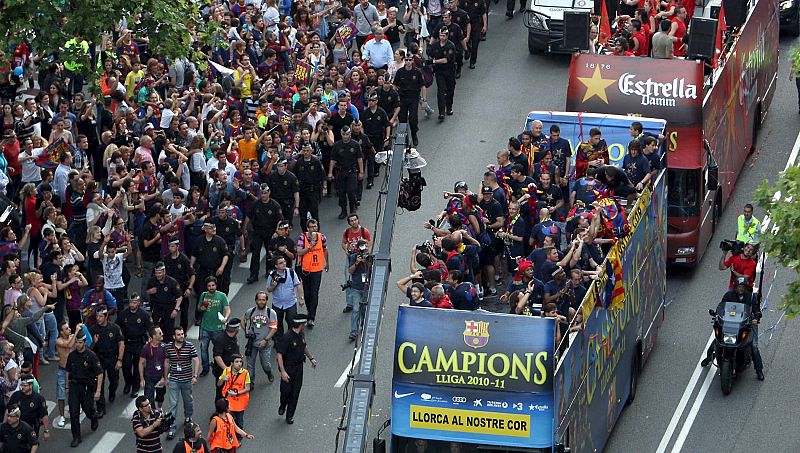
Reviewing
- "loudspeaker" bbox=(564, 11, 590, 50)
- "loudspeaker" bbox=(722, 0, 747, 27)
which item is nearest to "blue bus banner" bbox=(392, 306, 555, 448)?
"loudspeaker" bbox=(564, 11, 590, 50)

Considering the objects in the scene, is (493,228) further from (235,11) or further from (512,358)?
(235,11)

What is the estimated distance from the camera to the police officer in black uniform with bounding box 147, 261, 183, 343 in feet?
88.6

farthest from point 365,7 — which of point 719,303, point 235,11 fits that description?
point 719,303

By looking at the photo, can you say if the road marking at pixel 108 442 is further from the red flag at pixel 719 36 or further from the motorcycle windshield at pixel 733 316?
the red flag at pixel 719 36

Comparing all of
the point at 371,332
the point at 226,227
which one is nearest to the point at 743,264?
the point at 226,227

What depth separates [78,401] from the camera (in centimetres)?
2548

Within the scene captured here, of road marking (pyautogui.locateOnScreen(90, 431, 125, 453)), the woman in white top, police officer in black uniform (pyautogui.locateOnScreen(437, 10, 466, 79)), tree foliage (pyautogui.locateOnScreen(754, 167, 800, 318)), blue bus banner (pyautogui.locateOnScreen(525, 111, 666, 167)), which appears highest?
tree foliage (pyautogui.locateOnScreen(754, 167, 800, 318))

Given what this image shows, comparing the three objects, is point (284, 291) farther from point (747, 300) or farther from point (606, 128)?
point (747, 300)

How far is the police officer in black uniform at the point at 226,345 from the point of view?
25.6 meters

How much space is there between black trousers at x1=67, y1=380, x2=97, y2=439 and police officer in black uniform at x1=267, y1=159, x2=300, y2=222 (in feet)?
18.5

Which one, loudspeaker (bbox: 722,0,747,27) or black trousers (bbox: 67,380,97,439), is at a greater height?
loudspeaker (bbox: 722,0,747,27)

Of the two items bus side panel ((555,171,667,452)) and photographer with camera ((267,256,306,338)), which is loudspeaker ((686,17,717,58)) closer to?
bus side panel ((555,171,667,452))

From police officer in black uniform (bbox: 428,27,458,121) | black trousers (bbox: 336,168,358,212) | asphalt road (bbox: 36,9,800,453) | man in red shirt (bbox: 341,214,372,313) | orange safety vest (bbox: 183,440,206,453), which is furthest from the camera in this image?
police officer in black uniform (bbox: 428,27,458,121)

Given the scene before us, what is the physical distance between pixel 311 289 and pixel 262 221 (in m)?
1.69
